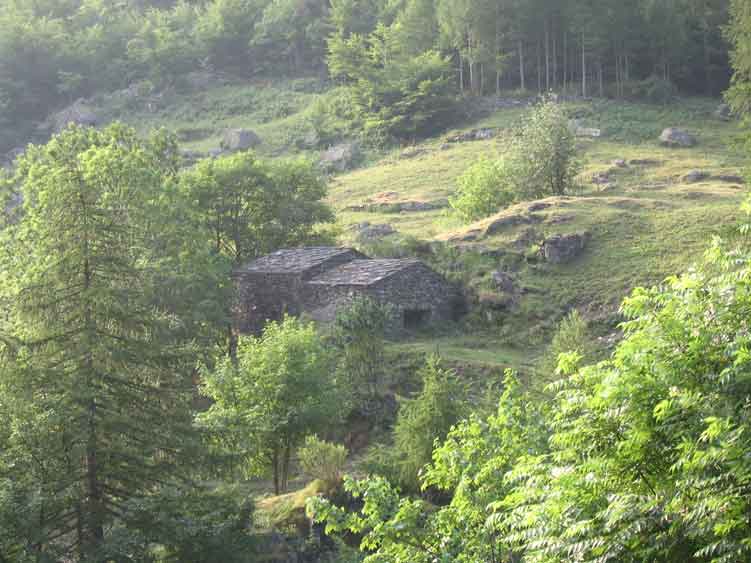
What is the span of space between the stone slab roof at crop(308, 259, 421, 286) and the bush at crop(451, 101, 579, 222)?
1016 centimetres

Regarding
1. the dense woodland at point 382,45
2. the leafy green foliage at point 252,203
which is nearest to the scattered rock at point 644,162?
the dense woodland at point 382,45

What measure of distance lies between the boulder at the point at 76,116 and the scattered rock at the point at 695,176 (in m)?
56.1

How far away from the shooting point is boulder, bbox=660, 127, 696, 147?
55.0 meters

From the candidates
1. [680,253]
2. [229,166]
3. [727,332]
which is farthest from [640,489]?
[229,166]

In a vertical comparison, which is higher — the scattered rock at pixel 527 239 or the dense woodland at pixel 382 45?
the dense woodland at pixel 382 45

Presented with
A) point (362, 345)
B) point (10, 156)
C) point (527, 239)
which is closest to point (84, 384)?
point (362, 345)

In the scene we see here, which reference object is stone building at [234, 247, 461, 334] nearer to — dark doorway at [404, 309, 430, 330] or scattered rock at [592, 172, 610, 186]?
dark doorway at [404, 309, 430, 330]

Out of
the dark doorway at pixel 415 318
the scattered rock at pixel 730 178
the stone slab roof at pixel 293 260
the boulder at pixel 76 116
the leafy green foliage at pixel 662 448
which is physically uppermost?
the boulder at pixel 76 116

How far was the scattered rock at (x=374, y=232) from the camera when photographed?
42.4 m

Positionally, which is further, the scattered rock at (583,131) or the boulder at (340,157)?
the boulder at (340,157)

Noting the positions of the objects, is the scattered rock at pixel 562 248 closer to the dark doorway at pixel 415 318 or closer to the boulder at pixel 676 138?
the dark doorway at pixel 415 318

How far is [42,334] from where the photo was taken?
57.5 ft

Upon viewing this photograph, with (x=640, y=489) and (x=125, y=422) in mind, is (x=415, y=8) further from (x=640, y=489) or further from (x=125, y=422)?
(x=640, y=489)

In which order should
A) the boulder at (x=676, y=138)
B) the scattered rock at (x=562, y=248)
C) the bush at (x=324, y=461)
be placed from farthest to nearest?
the boulder at (x=676, y=138)
the scattered rock at (x=562, y=248)
the bush at (x=324, y=461)
